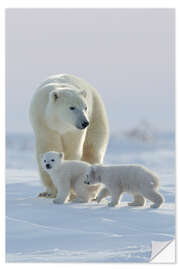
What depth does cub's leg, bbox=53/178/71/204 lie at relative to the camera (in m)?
5.10

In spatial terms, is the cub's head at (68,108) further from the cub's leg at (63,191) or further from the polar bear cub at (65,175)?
the cub's leg at (63,191)

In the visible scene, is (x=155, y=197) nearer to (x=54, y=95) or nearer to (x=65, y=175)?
(x=65, y=175)

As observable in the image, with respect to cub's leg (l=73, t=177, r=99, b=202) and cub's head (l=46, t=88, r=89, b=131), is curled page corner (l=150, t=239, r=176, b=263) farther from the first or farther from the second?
→ cub's head (l=46, t=88, r=89, b=131)

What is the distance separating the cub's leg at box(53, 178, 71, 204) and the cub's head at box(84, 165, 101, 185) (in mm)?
217

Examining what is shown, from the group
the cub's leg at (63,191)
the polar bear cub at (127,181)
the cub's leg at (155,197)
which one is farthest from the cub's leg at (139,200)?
the cub's leg at (63,191)

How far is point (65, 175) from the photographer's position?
16.8 ft

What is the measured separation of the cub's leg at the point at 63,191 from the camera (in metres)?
5.10

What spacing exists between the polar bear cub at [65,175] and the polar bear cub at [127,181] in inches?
7.0

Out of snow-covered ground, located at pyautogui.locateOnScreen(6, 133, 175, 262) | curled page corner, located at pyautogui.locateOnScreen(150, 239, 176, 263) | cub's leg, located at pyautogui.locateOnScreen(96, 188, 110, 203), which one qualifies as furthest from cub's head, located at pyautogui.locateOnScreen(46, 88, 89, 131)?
curled page corner, located at pyautogui.locateOnScreen(150, 239, 176, 263)

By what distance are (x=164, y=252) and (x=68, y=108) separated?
5.37ft
